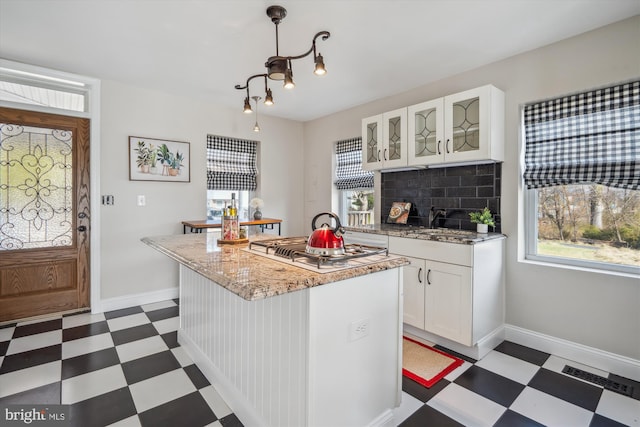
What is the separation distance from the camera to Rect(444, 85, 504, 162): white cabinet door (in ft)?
8.21

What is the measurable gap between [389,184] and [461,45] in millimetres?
1591

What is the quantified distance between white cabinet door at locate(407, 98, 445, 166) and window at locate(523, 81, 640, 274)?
0.69 metres

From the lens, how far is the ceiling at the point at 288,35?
1998mm

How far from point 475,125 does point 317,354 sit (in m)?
2.26

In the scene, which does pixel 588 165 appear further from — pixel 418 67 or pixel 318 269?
pixel 318 269

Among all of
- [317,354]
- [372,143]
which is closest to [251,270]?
[317,354]

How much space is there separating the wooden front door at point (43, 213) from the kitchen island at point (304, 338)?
2104mm

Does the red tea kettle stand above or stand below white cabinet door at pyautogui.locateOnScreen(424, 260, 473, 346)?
above

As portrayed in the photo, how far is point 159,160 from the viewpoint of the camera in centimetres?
358

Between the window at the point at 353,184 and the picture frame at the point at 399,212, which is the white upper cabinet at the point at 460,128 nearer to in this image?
the picture frame at the point at 399,212

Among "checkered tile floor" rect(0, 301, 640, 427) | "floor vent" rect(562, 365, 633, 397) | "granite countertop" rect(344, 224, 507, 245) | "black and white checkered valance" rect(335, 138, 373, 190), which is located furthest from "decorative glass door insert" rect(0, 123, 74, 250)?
"floor vent" rect(562, 365, 633, 397)

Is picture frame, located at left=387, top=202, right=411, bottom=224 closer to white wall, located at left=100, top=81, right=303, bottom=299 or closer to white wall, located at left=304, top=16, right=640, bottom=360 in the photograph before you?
white wall, located at left=304, top=16, right=640, bottom=360

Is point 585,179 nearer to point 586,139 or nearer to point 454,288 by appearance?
point 586,139

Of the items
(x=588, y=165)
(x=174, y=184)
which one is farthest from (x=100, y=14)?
(x=588, y=165)
